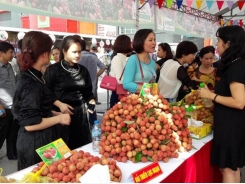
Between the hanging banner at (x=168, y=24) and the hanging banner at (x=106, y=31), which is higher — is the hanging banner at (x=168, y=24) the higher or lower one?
the lower one

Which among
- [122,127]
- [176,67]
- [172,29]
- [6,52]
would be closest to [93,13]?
[6,52]

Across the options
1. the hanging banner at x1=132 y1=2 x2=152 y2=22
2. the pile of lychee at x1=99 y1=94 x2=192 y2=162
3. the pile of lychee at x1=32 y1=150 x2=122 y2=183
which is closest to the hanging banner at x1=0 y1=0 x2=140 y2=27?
the hanging banner at x1=132 y1=2 x2=152 y2=22

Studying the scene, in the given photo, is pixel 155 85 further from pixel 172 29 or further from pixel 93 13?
pixel 172 29

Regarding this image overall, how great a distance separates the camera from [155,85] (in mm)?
1845

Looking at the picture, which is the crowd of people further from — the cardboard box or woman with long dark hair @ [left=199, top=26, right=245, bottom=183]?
the cardboard box

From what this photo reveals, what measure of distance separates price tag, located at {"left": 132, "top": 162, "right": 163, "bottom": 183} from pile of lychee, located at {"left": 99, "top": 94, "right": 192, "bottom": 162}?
0.40ft

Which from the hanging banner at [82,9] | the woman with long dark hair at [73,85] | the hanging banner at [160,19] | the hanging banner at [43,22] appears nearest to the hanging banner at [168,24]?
the hanging banner at [160,19]

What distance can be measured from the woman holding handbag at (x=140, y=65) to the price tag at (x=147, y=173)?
1047mm

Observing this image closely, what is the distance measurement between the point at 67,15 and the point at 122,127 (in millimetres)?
2099

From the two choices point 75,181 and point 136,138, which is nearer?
point 75,181

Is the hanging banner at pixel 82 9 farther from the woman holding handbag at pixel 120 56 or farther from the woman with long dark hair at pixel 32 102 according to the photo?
the woman with long dark hair at pixel 32 102

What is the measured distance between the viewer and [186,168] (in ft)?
4.96

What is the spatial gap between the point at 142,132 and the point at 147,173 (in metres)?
0.25

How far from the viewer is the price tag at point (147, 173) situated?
3.85ft
